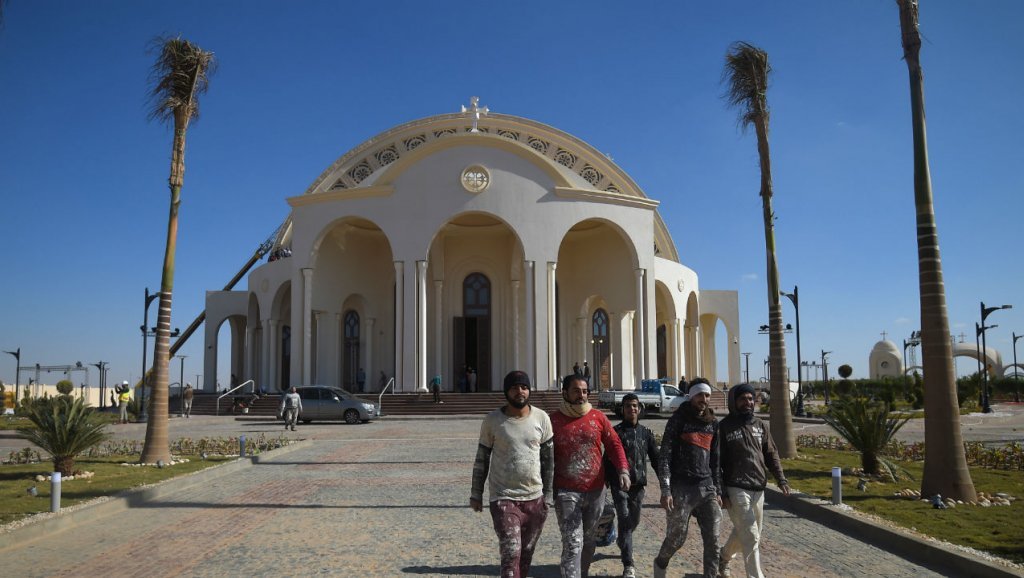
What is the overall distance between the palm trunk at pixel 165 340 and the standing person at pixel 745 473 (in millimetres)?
10032

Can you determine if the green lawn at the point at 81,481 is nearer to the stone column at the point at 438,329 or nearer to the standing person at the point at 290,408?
the standing person at the point at 290,408

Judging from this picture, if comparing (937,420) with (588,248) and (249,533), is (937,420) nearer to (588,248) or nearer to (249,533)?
(249,533)

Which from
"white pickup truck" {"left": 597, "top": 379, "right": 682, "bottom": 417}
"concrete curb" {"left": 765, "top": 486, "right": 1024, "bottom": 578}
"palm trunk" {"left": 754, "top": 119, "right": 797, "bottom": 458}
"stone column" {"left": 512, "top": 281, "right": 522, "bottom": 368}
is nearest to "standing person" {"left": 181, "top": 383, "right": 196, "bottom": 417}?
"stone column" {"left": 512, "top": 281, "right": 522, "bottom": 368}

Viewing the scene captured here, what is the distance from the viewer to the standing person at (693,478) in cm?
559

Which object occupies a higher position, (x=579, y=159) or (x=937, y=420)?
(x=579, y=159)

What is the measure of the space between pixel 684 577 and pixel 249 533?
419 centimetres

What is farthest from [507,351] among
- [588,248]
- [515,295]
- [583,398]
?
[583,398]

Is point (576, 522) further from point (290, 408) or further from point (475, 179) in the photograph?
point (475, 179)

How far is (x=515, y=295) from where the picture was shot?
34281 mm

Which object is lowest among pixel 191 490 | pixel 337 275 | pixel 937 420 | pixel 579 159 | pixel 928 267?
pixel 191 490

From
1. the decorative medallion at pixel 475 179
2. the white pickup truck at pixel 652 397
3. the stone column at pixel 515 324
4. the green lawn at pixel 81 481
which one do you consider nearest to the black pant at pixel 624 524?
the green lawn at pixel 81 481

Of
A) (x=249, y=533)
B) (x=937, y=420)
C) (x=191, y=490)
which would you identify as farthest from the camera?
(x=191, y=490)

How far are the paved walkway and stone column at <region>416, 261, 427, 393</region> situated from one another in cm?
1812

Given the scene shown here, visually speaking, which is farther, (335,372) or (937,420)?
(335,372)
